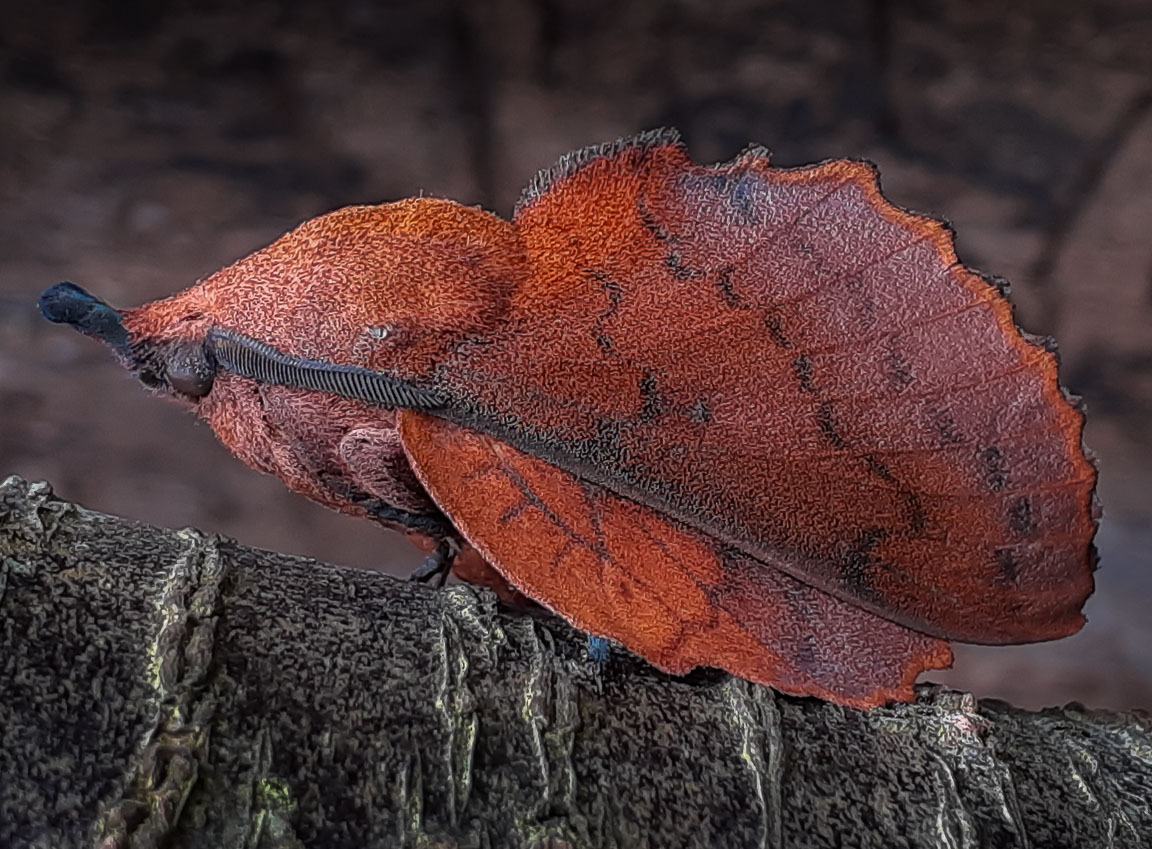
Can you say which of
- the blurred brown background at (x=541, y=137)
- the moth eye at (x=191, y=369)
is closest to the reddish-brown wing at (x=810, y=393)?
the moth eye at (x=191, y=369)

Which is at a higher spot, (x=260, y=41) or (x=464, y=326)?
(x=260, y=41)

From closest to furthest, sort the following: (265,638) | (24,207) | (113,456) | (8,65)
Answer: (265,638)
(8,65)
(24,207)
(113,456)

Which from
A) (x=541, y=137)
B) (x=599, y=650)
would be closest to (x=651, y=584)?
(x=599, y=650)

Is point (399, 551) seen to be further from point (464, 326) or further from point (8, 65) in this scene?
point (464, 326)

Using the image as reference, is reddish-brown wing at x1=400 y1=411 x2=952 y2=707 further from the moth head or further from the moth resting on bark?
the moth head

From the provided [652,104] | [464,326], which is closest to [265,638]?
[464,326]

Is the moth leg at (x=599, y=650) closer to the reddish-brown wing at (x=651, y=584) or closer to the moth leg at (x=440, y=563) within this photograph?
the reddish-brown wing at (x=651, y=584)

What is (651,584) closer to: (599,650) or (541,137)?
(599,650)
